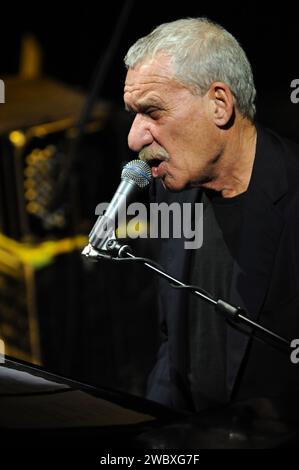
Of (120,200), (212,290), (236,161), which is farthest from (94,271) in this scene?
(120,200)

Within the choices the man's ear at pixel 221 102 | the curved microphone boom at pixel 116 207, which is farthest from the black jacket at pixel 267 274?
the curved microphone boom at pixel 116 207

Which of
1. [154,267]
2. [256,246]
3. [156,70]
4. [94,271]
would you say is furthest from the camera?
[94,271]

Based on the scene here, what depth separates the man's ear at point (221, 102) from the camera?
6.06 ft

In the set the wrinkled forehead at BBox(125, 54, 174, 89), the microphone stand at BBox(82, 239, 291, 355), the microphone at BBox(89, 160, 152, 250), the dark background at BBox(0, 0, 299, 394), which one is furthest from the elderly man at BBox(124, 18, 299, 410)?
the dark background at BBox(0, 0, 299, 394)

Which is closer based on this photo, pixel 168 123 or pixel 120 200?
pixel 120 200

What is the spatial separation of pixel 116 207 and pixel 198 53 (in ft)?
1.56

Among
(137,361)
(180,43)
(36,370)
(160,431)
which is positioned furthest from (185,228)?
(137,361)

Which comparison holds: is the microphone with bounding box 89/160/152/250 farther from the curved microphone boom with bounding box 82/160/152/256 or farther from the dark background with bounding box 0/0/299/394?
the dark background with bounding box 0/0/299/394

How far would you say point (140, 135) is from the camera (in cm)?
184

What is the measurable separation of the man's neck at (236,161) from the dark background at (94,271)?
1.42m

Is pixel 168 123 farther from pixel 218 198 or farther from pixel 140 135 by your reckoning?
pixel 218 198

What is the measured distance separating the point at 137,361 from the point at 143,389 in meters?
0.14

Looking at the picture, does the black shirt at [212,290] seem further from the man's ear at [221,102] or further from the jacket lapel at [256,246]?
the man's ear at [221,102]

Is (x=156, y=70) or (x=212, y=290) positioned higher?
(x=156, y=70)
